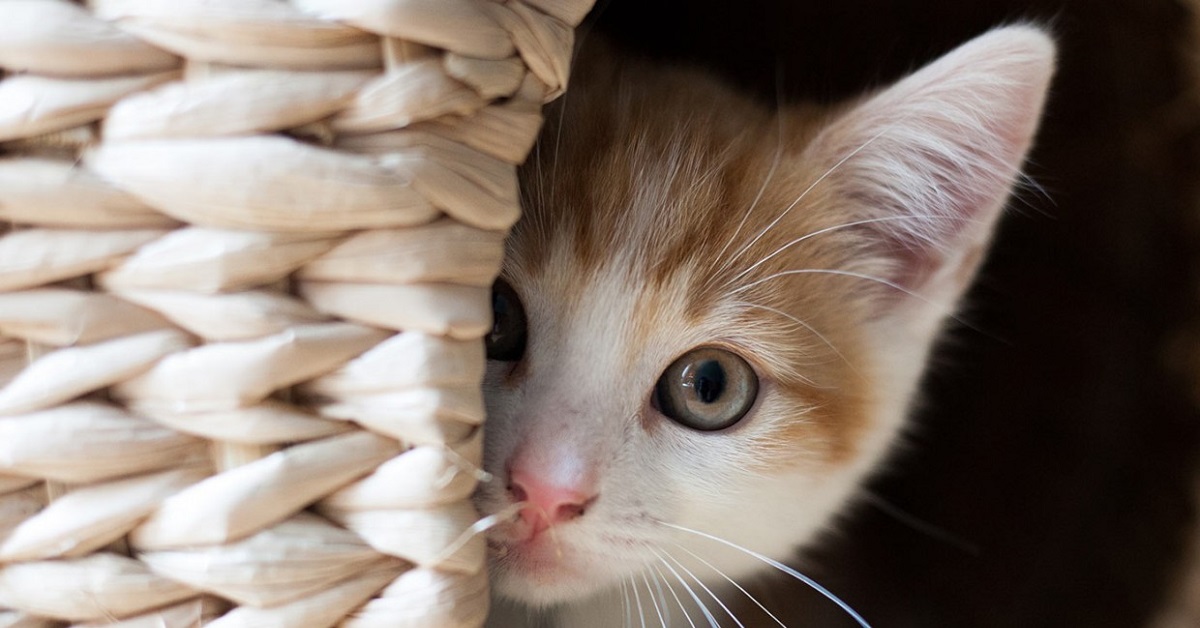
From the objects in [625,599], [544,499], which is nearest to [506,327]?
[544,499]

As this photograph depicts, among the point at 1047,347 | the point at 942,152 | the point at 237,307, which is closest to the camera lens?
the point at 237,307

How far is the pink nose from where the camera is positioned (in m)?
0.84

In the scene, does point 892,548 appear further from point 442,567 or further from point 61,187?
point 61,187

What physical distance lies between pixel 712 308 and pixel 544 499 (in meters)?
0.29

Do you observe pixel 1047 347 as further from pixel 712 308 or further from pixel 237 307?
pixel 237 307

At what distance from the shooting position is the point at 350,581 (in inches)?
25.0

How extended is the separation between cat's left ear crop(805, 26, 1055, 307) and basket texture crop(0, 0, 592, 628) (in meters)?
0.55

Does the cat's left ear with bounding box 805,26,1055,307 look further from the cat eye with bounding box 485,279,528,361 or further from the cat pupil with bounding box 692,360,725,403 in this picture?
the cat eye with bounding box 485,279,528,361

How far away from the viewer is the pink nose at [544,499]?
33.2 inches

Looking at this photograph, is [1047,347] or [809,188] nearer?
[809,188]

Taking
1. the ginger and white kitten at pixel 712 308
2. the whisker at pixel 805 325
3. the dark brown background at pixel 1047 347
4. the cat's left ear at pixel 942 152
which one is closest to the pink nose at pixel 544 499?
the ginger and white kitten at pixel 712 308

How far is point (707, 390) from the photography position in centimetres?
101

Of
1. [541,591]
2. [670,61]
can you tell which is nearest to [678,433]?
[541,591]

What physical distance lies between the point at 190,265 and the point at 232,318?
0.04 metres
